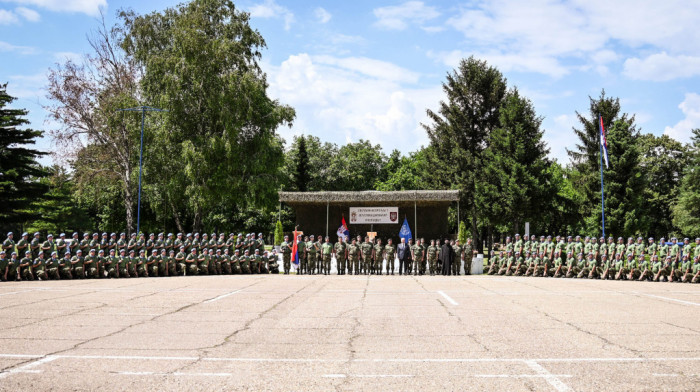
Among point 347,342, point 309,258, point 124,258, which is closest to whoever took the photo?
point 347,342

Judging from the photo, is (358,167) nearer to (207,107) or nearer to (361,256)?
(207,107)

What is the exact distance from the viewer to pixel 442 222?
37.9 metres

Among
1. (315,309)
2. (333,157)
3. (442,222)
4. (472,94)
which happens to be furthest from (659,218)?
(315,309)

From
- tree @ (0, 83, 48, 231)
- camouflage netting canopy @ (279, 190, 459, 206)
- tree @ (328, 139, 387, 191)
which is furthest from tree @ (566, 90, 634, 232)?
tree @ (0, 83, 48, 231)

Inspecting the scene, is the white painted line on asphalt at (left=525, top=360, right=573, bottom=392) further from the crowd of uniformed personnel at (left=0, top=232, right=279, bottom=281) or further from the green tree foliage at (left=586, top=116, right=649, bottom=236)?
the green tree foliage at (left=586, top=116, right=649, bottom=236)

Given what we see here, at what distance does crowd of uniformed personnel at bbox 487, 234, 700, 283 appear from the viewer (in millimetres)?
21812

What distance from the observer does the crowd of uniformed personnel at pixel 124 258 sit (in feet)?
67.1

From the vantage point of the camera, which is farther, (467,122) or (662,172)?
(662,172)

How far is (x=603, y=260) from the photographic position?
23750mm

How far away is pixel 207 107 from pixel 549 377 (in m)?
36.6

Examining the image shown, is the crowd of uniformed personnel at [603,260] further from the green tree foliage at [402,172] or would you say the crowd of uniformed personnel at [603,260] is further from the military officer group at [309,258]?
the green tree foliage at [402,172]

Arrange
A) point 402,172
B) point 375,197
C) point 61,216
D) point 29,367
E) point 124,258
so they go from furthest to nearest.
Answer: point 402,172 → point 61,216 → point 375,197 → point 124,258 → point 29,367

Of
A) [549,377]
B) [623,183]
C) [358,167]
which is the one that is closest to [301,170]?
[358,167]

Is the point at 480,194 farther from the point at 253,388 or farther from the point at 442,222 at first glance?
the point at 253,388
